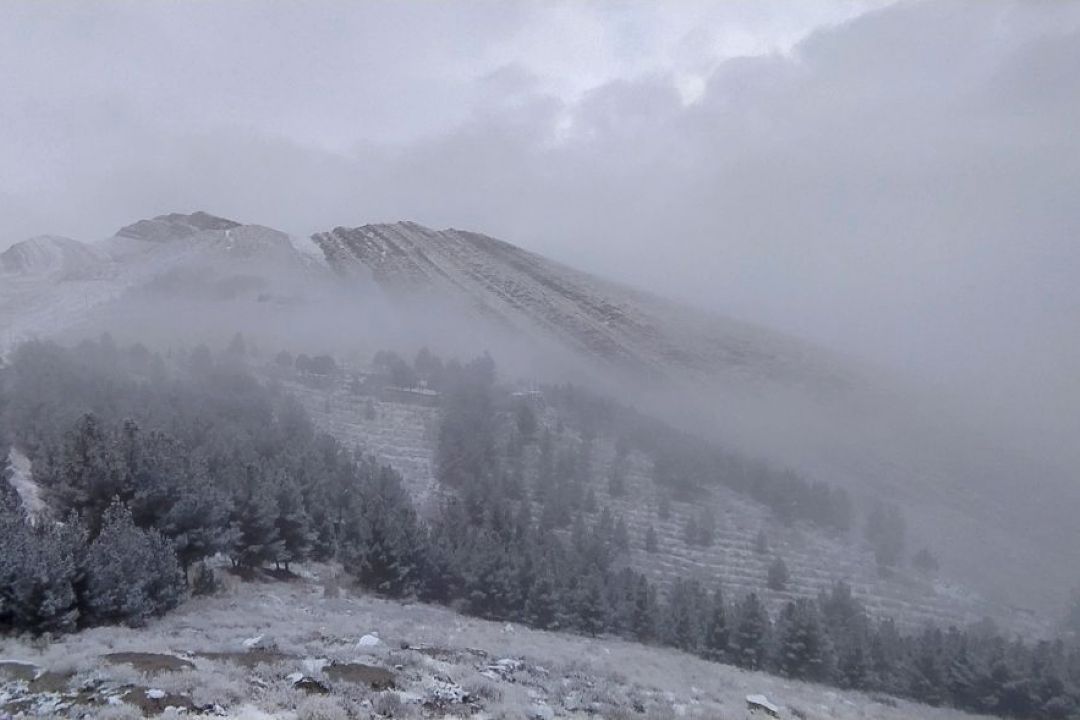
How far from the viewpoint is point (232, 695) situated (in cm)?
1338

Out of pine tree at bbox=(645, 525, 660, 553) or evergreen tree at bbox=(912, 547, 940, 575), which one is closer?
pine tree at bbox=(645, 525, 660, 553)

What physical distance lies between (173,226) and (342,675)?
441ft

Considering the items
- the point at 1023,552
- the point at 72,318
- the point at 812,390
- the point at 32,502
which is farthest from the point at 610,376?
the point at 32,502

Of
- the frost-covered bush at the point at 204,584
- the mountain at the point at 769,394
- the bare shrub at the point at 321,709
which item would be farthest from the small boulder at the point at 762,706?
the mountain at the point at 769,394

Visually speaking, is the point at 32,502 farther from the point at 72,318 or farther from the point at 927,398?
the point at 927,398

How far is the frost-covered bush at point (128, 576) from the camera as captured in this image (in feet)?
66.1

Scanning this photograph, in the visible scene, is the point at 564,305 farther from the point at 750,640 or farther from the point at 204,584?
the point at 204,584

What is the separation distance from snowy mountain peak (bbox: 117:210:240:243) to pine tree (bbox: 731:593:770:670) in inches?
4343

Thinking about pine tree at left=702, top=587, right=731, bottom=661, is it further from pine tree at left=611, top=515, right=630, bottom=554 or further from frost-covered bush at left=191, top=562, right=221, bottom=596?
frost-covered bush at left=191, top=562, right=221, bottom=596

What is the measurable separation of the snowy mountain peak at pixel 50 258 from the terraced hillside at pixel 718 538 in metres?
59.0

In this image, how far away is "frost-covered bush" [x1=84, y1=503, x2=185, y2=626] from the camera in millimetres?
20141

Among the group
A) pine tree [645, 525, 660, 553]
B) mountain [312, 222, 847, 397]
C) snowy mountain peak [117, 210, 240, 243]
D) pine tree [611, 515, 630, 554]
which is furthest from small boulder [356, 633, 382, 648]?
snowy mountain peak [117, 210, 240, 243]

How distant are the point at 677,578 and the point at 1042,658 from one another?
16.8 metres

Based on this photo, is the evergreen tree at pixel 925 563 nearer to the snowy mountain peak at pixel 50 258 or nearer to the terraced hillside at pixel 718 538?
the terraced hillside at pixel 718 538
